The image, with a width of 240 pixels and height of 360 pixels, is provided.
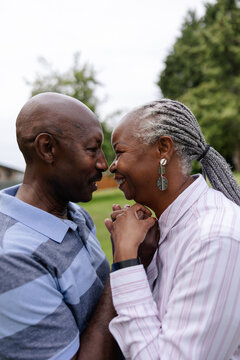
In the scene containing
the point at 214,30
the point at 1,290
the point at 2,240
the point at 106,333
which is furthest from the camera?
the point at 214,30

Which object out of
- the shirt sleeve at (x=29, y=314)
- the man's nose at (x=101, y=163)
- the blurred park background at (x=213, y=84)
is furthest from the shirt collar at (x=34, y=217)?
the blurred park background at (x=213, y=84)

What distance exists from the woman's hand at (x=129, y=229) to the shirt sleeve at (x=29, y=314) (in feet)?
1.30

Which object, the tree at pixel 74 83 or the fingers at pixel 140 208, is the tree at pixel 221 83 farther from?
the fingers at pixel 140 208

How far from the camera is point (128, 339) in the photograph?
172cm

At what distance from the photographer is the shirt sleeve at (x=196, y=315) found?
1.60m

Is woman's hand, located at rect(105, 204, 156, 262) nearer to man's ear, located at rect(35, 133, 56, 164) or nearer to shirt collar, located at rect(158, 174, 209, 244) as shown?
shirt collar, located at rect(158, 174, 209, 244)

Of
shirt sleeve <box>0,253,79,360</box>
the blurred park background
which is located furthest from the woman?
the blurred park background

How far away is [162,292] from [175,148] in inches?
30.3

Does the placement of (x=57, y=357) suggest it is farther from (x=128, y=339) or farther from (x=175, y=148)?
(x=175, y=148)

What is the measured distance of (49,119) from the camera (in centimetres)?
195

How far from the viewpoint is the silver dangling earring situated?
2039mm

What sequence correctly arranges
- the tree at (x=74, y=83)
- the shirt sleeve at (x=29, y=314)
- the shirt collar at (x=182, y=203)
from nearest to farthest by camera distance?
1. the shirt sleeve at (x=29, y=314)
2. the shirt collar at (x=182, y=203)
3. the tree at (x=74, y=83)

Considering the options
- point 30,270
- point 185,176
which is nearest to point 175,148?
point 185,176

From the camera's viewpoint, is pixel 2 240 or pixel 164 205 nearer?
pixel 2 240
